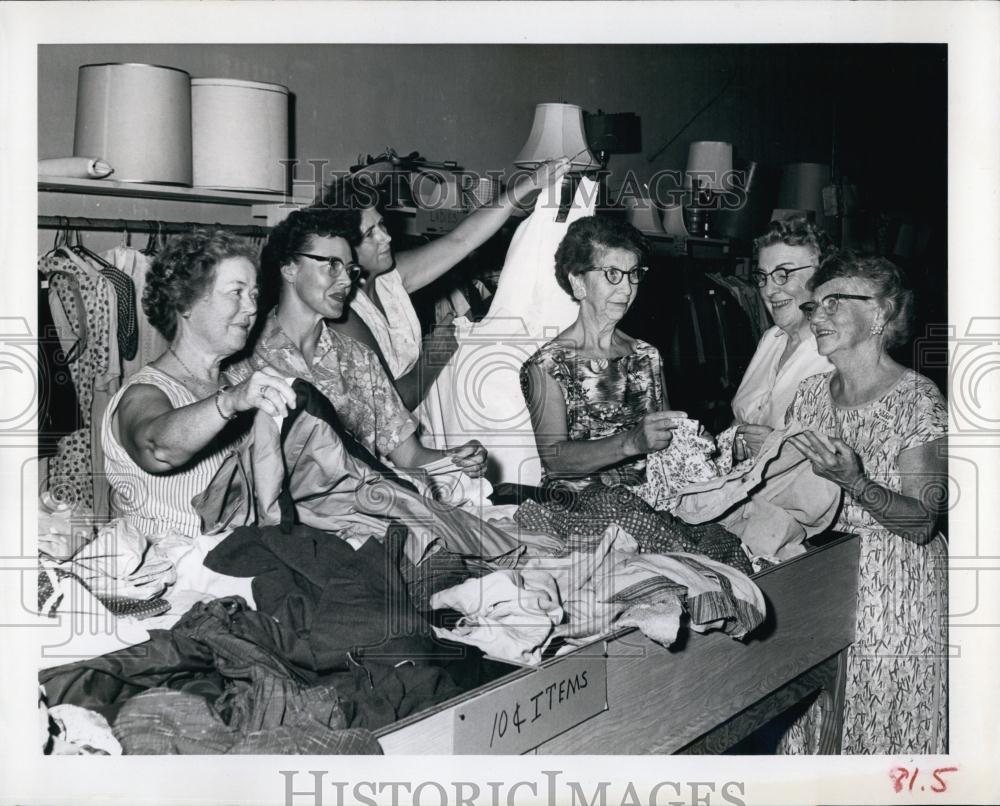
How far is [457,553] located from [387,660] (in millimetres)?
300

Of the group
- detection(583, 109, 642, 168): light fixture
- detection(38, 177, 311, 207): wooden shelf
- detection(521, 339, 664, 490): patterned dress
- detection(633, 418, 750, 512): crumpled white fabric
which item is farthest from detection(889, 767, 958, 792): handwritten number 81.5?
detection(38, 177, 311, 207): wooden shelf

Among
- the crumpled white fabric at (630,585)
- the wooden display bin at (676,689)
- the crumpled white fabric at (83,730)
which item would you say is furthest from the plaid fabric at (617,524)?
the crumpled white fabric at (83,730)

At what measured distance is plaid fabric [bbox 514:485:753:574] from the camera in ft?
9.00

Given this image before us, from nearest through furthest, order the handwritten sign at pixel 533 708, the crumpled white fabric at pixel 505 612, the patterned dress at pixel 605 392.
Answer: the handwritten sign at pixel 533 708, the crumpled white fabric at pixel 505 612, the patterned dress at pixel 605 392

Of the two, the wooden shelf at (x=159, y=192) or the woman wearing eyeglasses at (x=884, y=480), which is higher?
the wooden shelf at (x=159, y=192)

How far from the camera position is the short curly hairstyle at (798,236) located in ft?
9.14

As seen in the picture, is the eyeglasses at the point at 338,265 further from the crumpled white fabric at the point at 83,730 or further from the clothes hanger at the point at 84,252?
the crumpled white fabric at the point at 83,730

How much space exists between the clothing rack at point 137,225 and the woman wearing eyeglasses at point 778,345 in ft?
4.03

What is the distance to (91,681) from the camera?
102 inches

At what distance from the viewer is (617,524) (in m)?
2.75

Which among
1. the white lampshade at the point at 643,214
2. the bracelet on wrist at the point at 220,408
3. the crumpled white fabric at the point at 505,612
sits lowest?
the crumpled white fabric at the point at 505,612

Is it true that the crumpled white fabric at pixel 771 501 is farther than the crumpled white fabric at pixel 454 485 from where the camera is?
Yes
